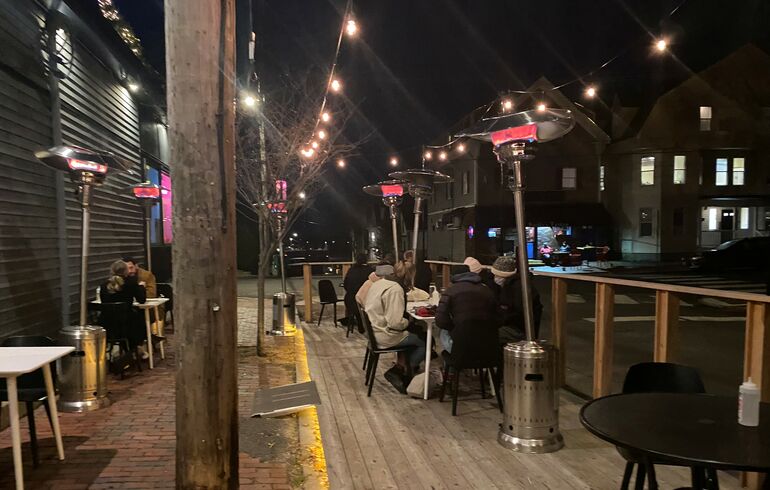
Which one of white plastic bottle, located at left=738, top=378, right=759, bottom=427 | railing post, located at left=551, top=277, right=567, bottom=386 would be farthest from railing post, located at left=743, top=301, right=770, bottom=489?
railing post, located at left=551, top=277, right=567, bottom=386

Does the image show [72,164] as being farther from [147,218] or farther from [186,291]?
[147,218]

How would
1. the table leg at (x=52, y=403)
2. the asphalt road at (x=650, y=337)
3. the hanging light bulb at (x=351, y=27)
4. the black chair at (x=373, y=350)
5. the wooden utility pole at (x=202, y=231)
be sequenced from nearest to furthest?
the wooden utility pole at (x=202, y=231) < the table leg at (x=52, y=403) < the black chair at (x=373, y=350) < the asphalt road at (x=650, y=337) < the hanging light bulb at (x=351, y=27)

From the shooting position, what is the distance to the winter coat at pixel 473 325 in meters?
5.07

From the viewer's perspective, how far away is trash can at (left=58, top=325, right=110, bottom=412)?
5.17m

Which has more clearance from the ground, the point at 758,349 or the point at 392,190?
the point at 392,190

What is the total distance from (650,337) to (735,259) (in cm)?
1209

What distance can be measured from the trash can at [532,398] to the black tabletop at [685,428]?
1262mm

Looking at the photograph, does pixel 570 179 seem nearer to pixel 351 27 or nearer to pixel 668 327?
pixel 351 27

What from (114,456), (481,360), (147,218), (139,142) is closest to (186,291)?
(114,456)

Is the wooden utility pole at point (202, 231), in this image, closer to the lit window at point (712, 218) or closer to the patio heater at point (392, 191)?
the patio heater at point (392, 191)

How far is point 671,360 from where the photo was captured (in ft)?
14.0

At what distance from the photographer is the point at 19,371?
327 cm

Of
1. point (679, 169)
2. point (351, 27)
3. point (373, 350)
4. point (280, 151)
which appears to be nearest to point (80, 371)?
point (373, 350)

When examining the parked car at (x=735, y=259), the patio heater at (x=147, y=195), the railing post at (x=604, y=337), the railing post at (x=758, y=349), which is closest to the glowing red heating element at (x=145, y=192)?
the patio heater at (x=147, y=195)
